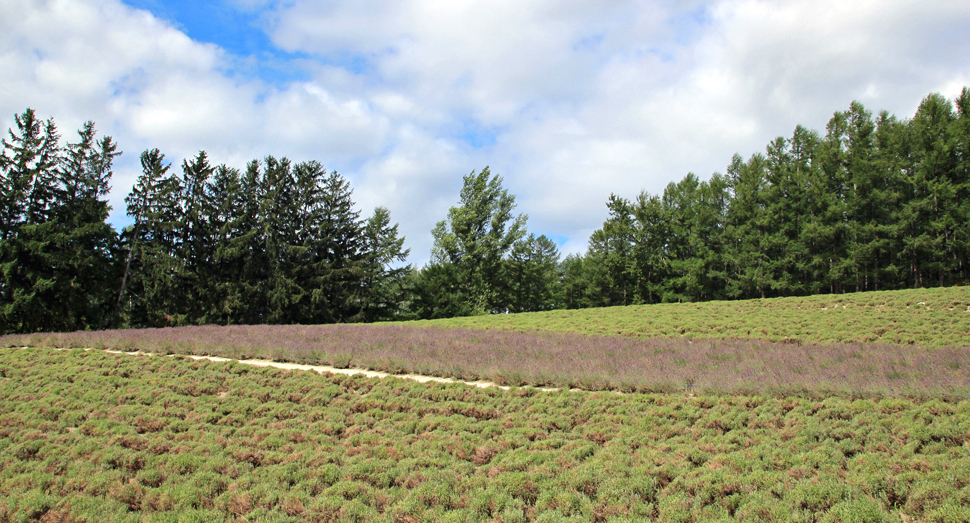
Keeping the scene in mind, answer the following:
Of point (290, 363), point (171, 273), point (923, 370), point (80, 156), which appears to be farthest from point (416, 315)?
point (923, 370)

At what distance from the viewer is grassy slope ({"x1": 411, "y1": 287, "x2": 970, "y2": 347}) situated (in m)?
14.7

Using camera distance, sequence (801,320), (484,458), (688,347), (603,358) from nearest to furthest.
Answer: (484,458), (603,358), (688,347), (801,320)

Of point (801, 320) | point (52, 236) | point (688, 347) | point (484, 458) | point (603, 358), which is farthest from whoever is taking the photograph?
point (52, 236)

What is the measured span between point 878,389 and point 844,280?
35.4 meters

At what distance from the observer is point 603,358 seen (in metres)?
11.4

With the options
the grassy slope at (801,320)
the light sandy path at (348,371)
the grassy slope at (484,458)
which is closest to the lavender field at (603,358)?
the light sandy path at (348,371)

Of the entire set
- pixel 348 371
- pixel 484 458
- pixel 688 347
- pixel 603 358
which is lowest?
pixel 484 458

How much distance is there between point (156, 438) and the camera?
7059 millimetres

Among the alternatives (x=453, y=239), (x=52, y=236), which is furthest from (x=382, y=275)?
(x=52, y=236)

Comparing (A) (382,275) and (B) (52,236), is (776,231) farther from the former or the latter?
(B) (52,236)

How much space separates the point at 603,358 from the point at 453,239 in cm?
3367

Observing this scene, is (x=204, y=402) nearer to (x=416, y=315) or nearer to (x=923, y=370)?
(x=923, y=370)

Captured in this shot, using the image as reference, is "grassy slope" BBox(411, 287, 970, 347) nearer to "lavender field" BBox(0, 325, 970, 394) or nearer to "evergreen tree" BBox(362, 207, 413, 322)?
"lavender field" BBox(0, 325, 970, 394)

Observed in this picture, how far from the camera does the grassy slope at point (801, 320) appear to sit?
48.1 ft
